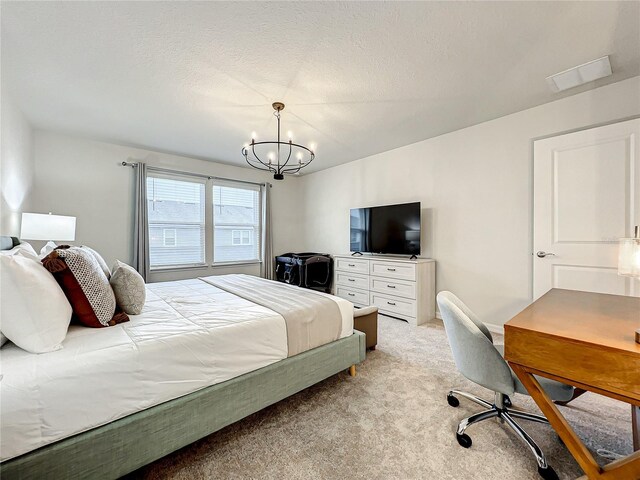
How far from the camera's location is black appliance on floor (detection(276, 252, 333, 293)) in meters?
4.80

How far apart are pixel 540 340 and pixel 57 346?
211cm

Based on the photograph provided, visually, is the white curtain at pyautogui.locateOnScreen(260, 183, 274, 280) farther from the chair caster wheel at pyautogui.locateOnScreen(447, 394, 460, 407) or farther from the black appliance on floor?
the chair caster wheel at pyautogui.locateOnScreen(447, 394, 460, 407)

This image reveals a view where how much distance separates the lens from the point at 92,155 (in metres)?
3.69

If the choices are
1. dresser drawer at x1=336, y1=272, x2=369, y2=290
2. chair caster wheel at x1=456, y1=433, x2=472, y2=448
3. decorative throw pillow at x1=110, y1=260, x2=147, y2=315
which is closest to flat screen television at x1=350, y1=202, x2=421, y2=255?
dresser drawer at x1=336, y1=272, x2=369, y2=290

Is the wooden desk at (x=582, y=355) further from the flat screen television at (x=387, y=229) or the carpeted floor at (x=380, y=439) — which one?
the flat screen television at (x=387, y=229)

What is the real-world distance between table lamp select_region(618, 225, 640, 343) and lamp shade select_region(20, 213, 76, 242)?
4163 millimetres

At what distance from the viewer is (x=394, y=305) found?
369 cm

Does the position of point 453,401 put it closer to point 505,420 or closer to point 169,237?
point 505,420

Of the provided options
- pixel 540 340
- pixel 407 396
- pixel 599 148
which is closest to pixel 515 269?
pixel 599 148

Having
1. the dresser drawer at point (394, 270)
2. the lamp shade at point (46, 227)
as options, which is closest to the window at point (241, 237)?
the lamp shade at point (46, 227)

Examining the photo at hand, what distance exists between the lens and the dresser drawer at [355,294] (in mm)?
4090

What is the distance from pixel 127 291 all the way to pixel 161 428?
0.90 meters

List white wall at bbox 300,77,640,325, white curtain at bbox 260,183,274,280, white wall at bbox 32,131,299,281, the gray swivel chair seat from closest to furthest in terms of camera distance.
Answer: the gray swivel chair seat
white wall at bbox 300,77,640,325
white wall at bbox 32,131,299,281
white curtain at bbox 260,183,274,280

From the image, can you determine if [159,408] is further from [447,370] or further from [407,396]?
[447,370]
